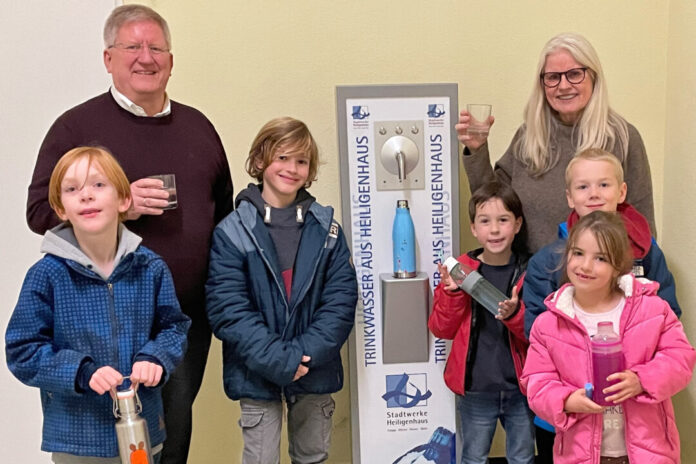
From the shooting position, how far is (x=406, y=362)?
2.47 meters

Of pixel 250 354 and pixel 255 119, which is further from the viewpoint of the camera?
pixel 255 119

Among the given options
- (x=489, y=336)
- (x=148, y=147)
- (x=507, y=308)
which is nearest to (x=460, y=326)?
(x=489, y=336)

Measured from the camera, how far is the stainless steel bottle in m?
1.69

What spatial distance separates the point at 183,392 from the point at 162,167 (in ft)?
2.44

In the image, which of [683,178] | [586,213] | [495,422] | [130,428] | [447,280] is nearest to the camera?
[130,428]

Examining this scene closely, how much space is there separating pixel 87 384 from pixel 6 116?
5.09ft

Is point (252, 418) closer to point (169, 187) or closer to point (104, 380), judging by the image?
point (104, 380)

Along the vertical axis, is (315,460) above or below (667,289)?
below

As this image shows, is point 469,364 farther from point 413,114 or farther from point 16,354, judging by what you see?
point 16,354

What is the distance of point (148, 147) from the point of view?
2.14 meters

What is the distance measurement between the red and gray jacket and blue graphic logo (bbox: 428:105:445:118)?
0.50 m

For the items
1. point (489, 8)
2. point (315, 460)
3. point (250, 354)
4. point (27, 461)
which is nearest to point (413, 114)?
point (489, 8)

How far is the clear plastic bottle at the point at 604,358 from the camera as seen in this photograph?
5.76 feet

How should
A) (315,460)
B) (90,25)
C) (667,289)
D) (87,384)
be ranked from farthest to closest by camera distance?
Answer: (90,25)
(315,460)
(667,289)
(87,384)
